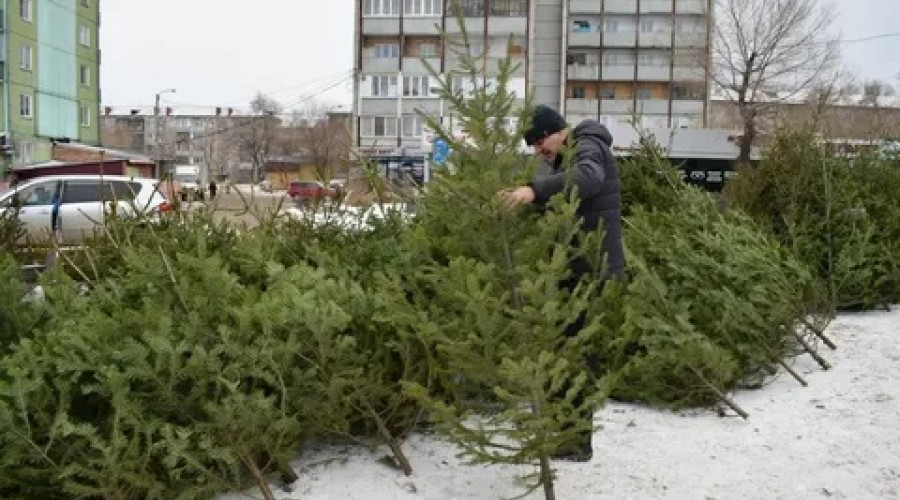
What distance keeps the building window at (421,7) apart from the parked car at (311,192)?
167 ft

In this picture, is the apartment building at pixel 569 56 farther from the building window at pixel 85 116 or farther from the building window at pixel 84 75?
the building window at pixel 84 75

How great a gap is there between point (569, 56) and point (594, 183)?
5947 centimetres

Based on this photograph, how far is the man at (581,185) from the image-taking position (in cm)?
296

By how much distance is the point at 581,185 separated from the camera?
3.19 meters

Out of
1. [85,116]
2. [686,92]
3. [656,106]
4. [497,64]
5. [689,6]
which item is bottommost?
[497,64]


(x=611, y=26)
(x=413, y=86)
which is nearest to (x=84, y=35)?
(x=413, y=86)

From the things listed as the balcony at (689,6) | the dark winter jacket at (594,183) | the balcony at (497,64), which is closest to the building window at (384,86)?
the balcony at (689,6)

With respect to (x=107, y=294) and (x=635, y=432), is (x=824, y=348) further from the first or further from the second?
(x=107, y=294)

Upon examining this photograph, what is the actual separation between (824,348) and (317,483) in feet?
11.9

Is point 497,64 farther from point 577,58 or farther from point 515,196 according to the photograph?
point 577,58

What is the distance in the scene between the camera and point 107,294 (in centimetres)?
358

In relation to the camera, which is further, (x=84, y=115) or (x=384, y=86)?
(x=384, y=86)

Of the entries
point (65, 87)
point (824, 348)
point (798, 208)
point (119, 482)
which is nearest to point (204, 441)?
point (119, 482)

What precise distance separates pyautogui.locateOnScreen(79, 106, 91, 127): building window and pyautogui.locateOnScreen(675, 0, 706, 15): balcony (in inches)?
1562
